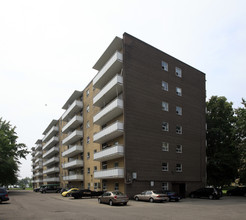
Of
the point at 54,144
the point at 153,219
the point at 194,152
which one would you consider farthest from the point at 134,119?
the point at 54,144

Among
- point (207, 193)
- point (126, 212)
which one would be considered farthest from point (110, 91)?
point (126, 212)

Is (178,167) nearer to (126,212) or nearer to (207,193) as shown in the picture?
(207,193)

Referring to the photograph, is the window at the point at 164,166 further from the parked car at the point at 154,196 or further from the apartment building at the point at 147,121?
the parked car at the point at 154,196

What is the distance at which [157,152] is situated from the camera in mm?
34094

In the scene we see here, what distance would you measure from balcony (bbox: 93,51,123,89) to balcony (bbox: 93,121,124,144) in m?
7.88

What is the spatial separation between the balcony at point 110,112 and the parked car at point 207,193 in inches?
567

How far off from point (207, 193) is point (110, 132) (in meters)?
14.3

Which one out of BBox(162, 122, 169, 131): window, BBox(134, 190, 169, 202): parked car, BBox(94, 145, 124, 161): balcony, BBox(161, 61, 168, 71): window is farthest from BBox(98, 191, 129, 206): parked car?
BBox(161, 61, 168, 71): window

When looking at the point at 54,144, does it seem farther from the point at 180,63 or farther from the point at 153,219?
the point at 153,219

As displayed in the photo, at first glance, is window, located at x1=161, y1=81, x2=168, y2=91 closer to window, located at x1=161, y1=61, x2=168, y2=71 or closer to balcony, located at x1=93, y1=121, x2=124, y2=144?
window, located at x1=161, y1=61, x2=168, y2=71

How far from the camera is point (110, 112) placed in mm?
34062

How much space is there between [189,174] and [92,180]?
626 inches

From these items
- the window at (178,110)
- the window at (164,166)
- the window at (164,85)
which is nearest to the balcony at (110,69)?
the window at (164,85)

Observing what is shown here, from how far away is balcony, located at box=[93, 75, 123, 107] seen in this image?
3281cm
